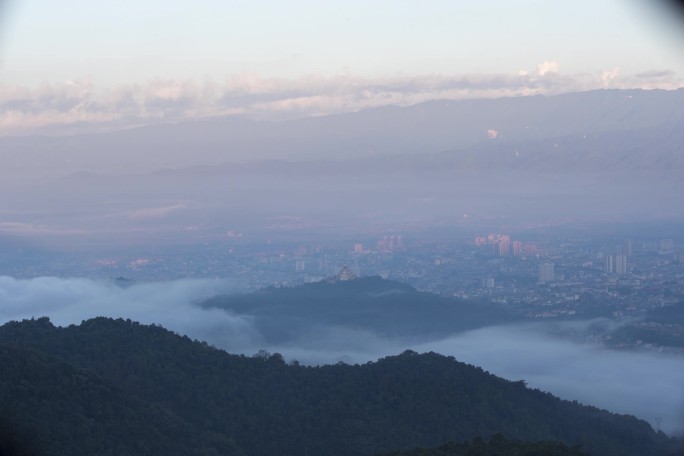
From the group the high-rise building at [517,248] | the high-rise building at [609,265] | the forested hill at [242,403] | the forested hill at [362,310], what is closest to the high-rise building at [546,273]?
the high-rise building at [609,265]

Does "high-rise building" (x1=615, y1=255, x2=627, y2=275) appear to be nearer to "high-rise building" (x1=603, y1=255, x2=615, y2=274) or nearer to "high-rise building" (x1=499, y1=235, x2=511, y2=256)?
"high-rise building" (x1=603, y1=255, x2=615, y2=274)

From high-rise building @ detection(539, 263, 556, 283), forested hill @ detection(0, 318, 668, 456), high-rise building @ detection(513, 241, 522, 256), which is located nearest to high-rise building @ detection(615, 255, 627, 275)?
high-rise building @ detection(539, 263, 556, 283)

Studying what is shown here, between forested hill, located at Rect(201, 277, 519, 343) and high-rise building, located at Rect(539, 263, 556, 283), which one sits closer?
forested hill, located at Rect(201, 277, 519, 343)

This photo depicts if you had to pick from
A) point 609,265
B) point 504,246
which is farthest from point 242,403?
point 504,246

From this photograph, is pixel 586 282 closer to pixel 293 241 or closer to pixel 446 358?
pixel 293 241

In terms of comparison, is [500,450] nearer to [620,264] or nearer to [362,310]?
[362,310]

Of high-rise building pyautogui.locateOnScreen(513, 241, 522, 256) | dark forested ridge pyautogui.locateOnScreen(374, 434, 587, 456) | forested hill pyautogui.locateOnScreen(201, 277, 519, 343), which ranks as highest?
high-rise building pyautogui.locateOnScreen(513, 241, 522, 256)
